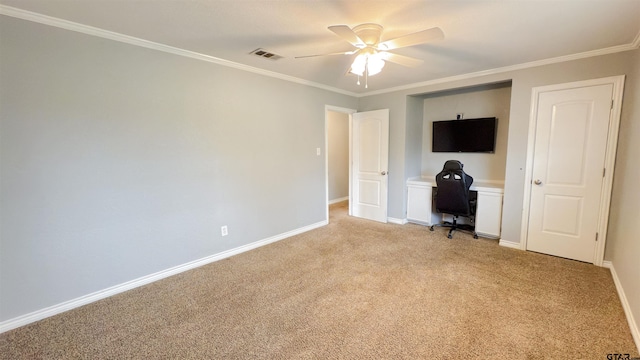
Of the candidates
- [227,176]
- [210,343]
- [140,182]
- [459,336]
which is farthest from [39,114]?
[459,336]

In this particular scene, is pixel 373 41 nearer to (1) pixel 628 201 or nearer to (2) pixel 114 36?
(2) pixel 114 36

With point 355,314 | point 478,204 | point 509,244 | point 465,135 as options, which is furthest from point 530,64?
point 355,314

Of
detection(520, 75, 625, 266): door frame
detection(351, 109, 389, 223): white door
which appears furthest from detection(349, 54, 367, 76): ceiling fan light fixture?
detection(520, 75, 625, 266): door frame

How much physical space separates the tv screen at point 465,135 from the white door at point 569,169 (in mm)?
786

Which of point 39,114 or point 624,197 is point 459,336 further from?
point 39,114

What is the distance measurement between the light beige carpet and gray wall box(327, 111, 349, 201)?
3.36m

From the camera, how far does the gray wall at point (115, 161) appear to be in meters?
1.99

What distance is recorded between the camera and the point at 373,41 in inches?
85.7

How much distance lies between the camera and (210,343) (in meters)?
1.83

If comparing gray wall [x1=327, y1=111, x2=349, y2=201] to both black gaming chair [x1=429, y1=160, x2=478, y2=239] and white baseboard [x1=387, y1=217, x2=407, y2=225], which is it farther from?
black gaming chair [x1=429, y1=160, x2=478, y2=239]

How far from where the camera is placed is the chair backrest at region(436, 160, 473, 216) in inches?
143

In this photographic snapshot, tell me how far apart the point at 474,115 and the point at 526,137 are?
3.35 ft

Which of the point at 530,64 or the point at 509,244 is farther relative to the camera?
the point at 509,244

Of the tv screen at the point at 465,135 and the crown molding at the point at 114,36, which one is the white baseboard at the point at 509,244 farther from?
the crown molding at the point at 114,36
